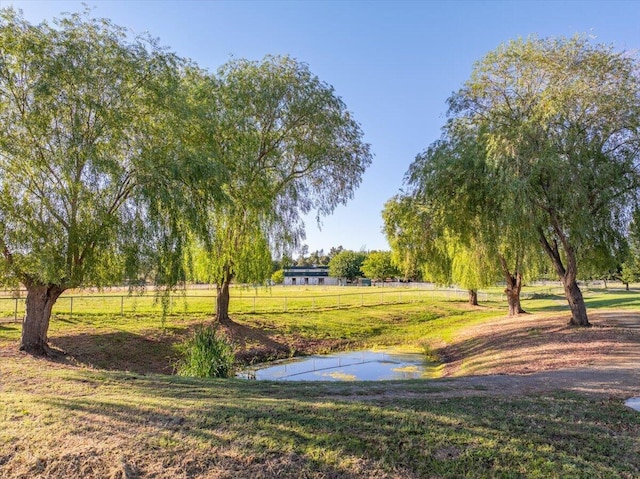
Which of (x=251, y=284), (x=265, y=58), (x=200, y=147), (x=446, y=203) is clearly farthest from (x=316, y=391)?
(x=265, y=58)

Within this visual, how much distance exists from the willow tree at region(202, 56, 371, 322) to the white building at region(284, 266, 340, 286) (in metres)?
74.9

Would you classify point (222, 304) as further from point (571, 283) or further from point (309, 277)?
point (309, 277)

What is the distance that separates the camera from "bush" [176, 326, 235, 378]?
428 inches

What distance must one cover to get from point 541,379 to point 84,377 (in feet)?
26.8

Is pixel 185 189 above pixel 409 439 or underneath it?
above

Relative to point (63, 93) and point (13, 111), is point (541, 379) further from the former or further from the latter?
point (13, 111)

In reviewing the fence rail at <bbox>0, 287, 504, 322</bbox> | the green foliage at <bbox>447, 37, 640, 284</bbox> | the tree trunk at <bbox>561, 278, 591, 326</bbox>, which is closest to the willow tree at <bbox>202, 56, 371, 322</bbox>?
the fence rail at <bbox>0, 287, 504, 322</bbox>

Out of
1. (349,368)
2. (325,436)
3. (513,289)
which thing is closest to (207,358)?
(349,368)

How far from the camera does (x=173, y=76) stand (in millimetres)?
12070

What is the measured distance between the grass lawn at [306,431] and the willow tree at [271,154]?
357 inches

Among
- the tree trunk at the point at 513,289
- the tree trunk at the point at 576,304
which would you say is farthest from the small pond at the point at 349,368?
the tree trunk at the point at 513,289

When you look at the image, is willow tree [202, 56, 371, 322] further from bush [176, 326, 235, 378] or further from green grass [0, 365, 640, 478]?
Answer: green grass [0, 365, 640, 478]

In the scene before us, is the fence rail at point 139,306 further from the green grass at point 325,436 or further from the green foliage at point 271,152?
the green grass at point 325,436

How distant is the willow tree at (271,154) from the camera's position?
15.5 m
